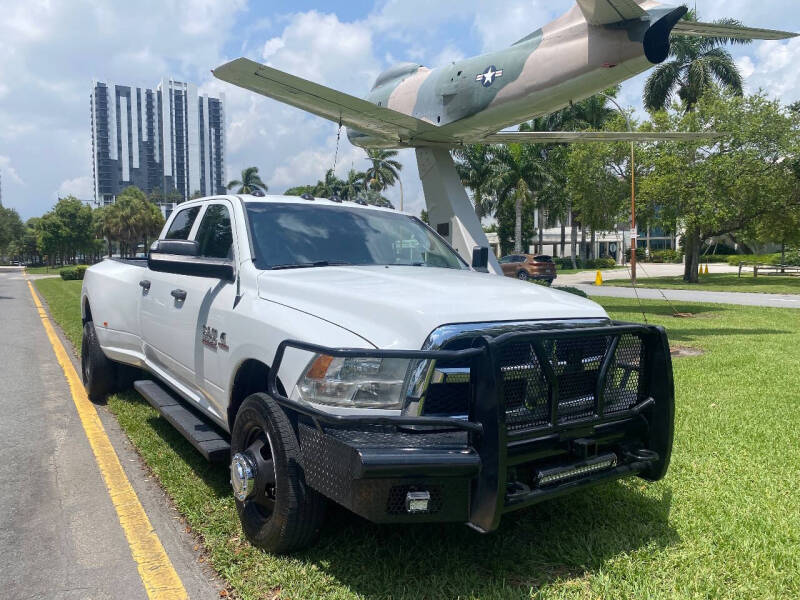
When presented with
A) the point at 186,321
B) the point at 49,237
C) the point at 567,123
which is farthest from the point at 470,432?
the point at 49,237

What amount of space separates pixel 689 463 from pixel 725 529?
1124 mm

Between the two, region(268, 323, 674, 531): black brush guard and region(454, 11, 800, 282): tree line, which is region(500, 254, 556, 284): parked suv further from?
region(268, 323, 674, 531): black brush guard

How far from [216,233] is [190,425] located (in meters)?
1.36

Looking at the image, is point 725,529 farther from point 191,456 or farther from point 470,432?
point 191,456

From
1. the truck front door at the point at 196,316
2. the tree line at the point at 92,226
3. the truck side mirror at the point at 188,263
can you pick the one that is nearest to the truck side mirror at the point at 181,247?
the truck side mirror at the point at 188,263

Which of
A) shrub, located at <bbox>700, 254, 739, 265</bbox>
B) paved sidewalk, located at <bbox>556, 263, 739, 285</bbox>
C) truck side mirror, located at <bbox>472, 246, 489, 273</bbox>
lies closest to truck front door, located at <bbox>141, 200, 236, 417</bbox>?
truck side mirror, located at <bbox>472, 246, 489, 273</bbox>

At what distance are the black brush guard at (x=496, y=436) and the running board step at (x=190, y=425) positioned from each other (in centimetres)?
86

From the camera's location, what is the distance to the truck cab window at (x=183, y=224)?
5086mm

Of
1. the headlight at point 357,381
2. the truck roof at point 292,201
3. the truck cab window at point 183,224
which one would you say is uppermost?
the truck roof at point 292,201

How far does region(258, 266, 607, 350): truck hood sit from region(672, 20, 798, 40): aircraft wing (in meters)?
8.03

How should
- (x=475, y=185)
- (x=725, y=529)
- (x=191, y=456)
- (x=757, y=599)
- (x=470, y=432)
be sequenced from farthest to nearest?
(x=475, y=185) → (x=191, y=456) → (x=725, y=529) → (x=757, y=599) → (x=470, y=432)

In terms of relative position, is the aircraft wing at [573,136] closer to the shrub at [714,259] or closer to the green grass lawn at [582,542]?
the green grass lawn at [582,542]

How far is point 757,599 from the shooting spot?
2.87 meters

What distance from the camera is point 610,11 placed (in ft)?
30.3
